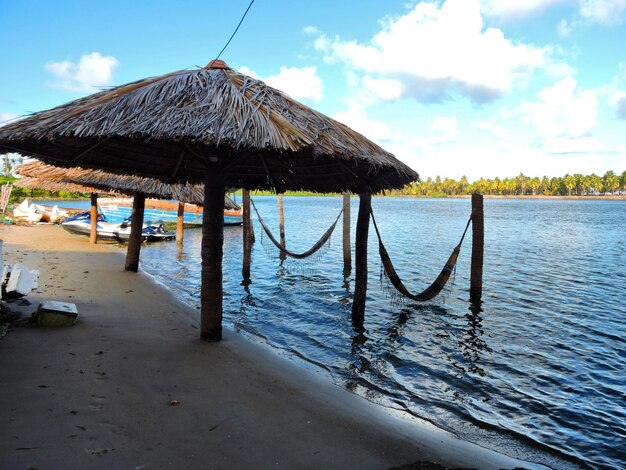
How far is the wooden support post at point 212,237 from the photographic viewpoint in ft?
14.3

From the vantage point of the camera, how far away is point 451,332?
22.0 ft

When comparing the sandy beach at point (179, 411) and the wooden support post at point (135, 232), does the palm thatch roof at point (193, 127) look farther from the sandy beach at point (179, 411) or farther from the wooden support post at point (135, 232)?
the wooden support post at point (135, 232)

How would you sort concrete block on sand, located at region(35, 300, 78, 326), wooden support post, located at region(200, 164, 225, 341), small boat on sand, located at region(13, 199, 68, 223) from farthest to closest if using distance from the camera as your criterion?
small boat on sand, located at region(13, 199, 68, 223), concrete block on sand, located at region(35, 300, 78, 326), wooden support post, located at region(200, 164, 225, 341)

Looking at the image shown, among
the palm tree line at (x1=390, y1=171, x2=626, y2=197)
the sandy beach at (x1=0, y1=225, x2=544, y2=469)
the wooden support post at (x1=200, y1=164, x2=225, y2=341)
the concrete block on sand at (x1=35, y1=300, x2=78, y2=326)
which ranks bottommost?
the sandy beach at (x1=0, y1=225, x2=544, y2=469)

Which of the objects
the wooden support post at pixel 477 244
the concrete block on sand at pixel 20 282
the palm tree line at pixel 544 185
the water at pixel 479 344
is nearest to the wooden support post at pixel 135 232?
the water at pixel 479 344

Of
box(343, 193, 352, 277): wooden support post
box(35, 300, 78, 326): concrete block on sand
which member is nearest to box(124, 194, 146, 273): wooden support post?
box(35, 300, 78, 326): concrete block on sand

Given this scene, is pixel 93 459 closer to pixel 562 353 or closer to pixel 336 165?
pixel 336 165

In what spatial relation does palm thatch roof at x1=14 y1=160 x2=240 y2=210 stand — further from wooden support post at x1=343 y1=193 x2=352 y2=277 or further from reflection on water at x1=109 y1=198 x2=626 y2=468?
wooden support post at x1=343 y1=193 x2=352 y2=277

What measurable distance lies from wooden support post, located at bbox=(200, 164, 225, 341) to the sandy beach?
22.6 inches

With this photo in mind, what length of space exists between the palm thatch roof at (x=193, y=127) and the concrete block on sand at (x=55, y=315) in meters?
1.71

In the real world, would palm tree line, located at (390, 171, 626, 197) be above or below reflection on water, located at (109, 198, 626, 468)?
above

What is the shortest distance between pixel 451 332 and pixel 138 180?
7.30 meters

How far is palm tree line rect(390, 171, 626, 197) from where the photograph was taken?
382 ft

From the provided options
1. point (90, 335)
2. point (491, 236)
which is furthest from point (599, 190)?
point (90, 335)
